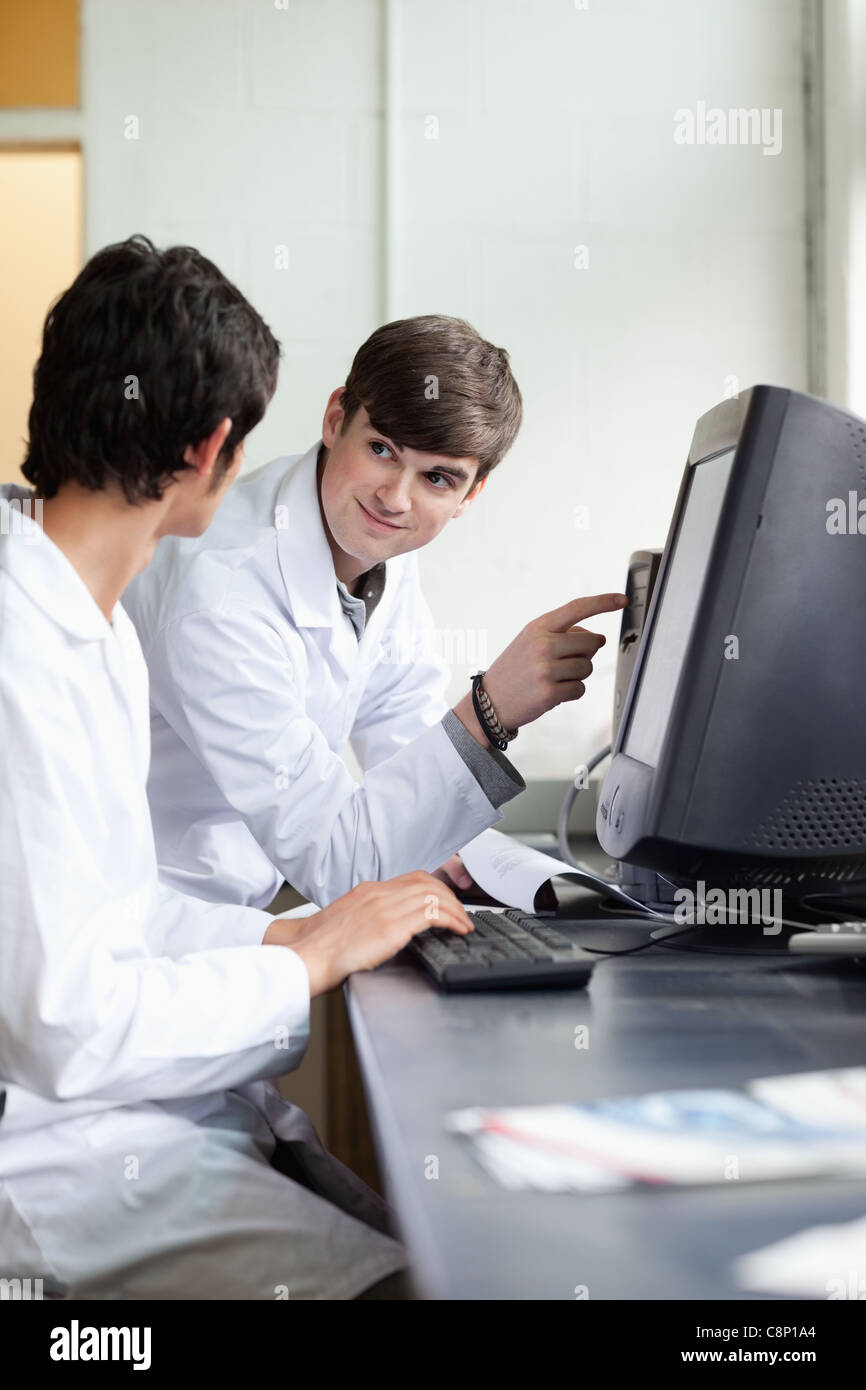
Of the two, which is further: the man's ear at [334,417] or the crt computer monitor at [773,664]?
the man's ear at [334,417]

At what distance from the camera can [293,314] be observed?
2.45 m

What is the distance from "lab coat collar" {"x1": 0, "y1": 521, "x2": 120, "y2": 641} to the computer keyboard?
351mm

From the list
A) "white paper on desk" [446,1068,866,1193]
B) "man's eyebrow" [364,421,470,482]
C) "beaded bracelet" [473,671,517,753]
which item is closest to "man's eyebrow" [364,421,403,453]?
"man's eyebrow" [364,421,470,482]

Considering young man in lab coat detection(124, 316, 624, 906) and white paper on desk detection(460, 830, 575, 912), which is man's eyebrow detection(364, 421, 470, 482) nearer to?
young man in lab coat detection(124, 316, 624, 906)

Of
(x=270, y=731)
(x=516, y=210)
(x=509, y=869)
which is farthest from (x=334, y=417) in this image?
(x=516, y=210)

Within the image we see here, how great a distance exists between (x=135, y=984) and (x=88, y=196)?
208cm

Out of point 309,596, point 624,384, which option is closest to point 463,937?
point 309,596

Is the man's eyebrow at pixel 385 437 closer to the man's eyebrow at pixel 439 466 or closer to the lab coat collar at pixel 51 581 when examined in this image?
the man's eyebrow at pixel 439 466

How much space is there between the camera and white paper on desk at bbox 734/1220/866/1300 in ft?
1.46

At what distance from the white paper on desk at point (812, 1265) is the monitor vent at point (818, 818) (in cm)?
51

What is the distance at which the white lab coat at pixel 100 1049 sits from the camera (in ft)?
2.44

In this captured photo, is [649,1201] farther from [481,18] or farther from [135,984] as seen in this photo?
[481,18]

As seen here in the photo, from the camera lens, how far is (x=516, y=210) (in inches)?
97.4

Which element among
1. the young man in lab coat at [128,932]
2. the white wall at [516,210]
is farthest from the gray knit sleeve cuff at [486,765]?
the white wall at [516,210]
